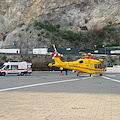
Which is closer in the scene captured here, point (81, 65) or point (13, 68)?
point (81, 65)

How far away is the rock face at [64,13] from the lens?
311 ft

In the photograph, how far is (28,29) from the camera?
90875 millimetres

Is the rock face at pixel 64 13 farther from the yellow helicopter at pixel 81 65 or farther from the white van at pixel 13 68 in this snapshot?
the yellow helicopter at pixel 81 65

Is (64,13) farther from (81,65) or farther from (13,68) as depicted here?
(81,65)

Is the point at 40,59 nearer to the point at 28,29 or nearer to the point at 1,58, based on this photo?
the point at 1,58

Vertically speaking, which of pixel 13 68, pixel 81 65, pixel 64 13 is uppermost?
pixel 64 13

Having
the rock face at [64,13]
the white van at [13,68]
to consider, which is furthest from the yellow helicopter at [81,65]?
the rock face at [64,13]

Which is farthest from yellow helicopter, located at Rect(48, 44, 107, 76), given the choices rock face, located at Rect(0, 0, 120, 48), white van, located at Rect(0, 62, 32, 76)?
rock face, located at Rect(0, 0, 120, 48)

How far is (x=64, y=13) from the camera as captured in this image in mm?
98500

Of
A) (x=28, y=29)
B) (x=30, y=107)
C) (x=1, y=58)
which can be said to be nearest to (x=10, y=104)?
(x=30, y=107)

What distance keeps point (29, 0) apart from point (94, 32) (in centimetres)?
2834

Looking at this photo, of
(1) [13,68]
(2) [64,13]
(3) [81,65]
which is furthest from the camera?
(2) [64,13]

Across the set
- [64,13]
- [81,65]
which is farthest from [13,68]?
[64,13]

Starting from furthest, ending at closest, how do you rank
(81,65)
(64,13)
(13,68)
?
(64,13), (13,68), (81,65)
